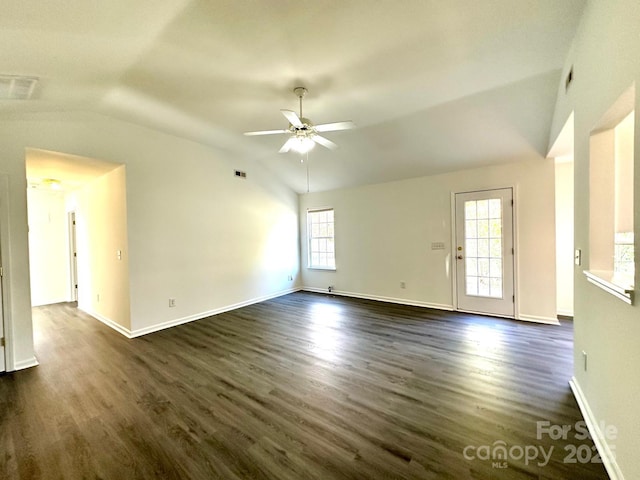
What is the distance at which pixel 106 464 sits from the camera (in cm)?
160

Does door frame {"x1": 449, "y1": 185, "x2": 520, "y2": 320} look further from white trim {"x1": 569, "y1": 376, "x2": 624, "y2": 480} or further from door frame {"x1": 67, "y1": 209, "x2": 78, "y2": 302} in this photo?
door frame {"x1": 67, "y1": 209, "x2": 78, "y2": 302}

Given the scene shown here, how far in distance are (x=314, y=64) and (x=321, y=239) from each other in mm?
4253

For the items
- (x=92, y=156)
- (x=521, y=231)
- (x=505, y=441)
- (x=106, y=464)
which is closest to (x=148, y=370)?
(x=106, y=464)

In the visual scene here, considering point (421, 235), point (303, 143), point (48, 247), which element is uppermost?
point (303, 143)

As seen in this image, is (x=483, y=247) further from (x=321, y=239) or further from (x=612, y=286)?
(x=321, y=239)

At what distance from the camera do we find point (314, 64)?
96.4 inches

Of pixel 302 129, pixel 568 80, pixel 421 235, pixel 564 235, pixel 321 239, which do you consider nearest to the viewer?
pixel 568 80

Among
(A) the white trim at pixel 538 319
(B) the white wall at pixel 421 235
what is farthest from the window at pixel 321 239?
(A) the white trim at pixel 538 319

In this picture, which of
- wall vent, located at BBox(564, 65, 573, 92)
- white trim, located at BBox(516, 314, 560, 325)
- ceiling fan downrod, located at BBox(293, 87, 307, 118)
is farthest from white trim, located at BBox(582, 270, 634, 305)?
ceiling fan downrod, located at BBox(293, 87, 307, 118)

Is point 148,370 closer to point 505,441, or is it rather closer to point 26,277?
point 26,277

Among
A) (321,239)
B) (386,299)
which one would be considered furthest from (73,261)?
(386,299)

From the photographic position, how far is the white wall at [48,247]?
555 centimetres

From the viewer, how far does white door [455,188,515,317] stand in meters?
4.13

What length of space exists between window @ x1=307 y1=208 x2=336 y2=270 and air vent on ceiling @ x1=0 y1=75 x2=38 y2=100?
15.6 ft
